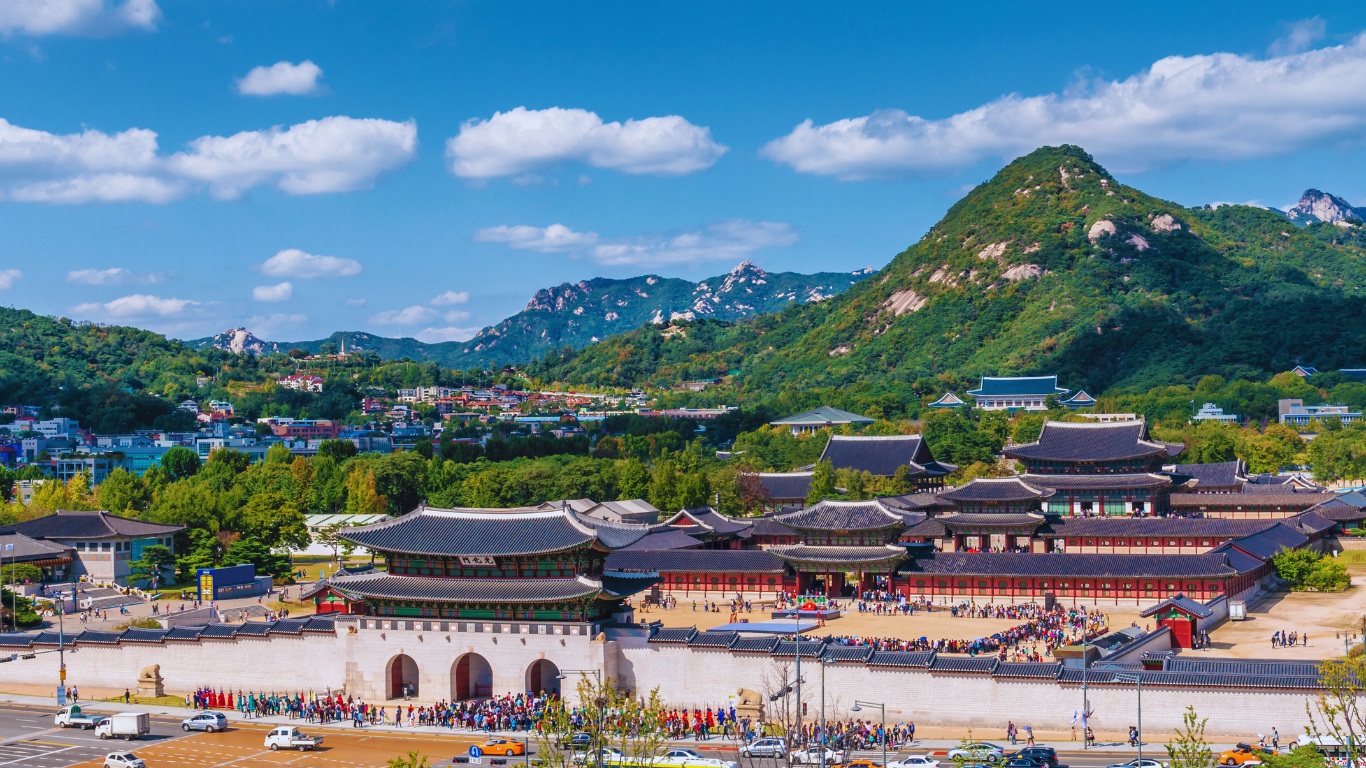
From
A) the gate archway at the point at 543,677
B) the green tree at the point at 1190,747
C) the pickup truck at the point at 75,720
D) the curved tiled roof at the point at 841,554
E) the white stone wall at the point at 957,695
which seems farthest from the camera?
the curved tiled roof at the point at 841,554

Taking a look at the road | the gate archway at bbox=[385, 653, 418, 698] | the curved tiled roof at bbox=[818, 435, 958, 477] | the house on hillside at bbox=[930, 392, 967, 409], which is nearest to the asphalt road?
the road

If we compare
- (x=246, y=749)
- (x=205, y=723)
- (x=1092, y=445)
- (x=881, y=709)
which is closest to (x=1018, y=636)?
(x=881, y=709)

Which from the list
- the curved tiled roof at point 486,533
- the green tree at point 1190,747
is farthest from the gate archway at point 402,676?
the green tree at point 1190,747

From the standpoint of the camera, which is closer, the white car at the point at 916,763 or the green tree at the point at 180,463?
the white car at the point at 916,763

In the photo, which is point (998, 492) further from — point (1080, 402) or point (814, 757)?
point (1080, 402)

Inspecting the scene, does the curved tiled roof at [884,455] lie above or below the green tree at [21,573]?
above

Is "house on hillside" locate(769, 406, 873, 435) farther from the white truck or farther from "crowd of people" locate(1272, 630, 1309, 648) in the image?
the white truck

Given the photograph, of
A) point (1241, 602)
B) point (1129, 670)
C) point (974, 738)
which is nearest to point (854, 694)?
point (974, 738)

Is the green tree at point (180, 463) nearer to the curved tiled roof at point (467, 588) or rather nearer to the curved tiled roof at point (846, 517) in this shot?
the curved tiled roof at point (846, 517)
